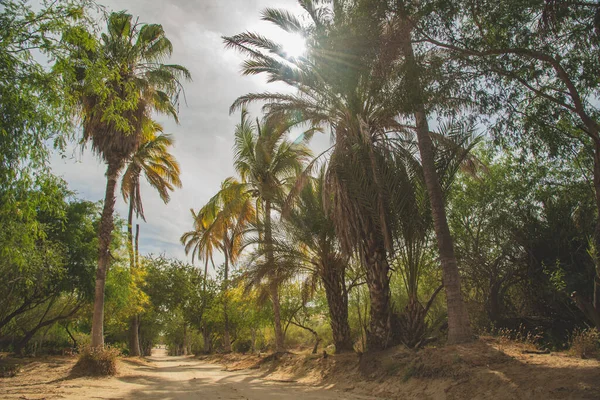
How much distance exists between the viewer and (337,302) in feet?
49.2

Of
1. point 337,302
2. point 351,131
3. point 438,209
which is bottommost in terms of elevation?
point 337,302

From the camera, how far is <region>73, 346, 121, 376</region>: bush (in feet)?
39.9

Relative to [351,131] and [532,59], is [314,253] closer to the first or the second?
[351,131]

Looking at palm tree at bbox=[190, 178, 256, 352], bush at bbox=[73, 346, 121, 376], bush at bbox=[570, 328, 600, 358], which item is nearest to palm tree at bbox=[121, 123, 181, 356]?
palm tree at bbox=[190, 178, 256, 352]

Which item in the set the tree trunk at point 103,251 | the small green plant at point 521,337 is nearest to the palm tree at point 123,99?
the tree trunk at point 103,251

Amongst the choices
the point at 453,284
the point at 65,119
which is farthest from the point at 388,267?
the point at 65,119

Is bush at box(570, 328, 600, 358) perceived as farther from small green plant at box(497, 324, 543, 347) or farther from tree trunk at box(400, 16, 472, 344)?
tree trunk at box(400, 16, 472, 344)

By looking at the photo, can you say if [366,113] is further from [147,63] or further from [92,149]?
[92,149]

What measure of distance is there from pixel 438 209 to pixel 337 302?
6.29 meters

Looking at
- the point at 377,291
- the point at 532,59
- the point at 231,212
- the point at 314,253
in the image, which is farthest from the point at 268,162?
the point at 532,59

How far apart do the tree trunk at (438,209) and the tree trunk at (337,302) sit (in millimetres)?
5521

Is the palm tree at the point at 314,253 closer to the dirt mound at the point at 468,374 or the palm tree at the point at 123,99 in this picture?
the dirt mound at the point at 468,374

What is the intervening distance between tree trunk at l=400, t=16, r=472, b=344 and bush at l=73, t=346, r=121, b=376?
33.3 ft

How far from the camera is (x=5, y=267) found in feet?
40.8
